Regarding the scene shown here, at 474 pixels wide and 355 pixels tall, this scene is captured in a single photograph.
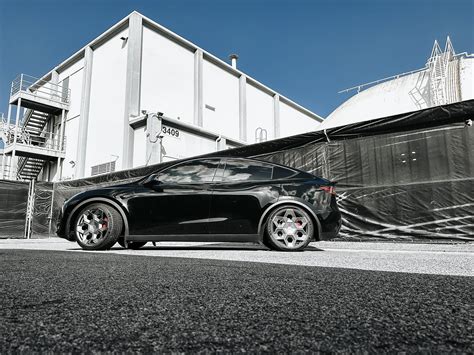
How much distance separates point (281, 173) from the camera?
5188mm

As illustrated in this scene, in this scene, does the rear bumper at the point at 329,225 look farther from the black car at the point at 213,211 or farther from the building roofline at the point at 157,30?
the building roofline at the point at 157,30

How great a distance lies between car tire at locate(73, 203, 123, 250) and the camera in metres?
4.96

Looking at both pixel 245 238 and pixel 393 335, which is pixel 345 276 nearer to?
pixel 393 335

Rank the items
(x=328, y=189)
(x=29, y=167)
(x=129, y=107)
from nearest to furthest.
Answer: (x=328, y=189), (x=129, y=107), (x=29, y=167)

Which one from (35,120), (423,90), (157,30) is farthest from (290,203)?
(35,120)

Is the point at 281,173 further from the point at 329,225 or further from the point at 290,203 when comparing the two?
the point at 329,225

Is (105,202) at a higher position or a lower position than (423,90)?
lower

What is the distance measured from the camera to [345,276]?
2188 millimetres

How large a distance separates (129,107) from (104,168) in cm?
358

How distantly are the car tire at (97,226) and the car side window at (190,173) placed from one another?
88 cm

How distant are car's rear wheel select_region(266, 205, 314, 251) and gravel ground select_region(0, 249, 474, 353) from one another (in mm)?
2677

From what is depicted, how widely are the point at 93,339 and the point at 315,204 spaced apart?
4.25 metres

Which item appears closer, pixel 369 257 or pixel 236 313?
pixel 236 313

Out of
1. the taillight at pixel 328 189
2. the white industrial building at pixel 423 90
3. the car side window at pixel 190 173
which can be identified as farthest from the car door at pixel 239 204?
the white industrial building at pixel 423 90
